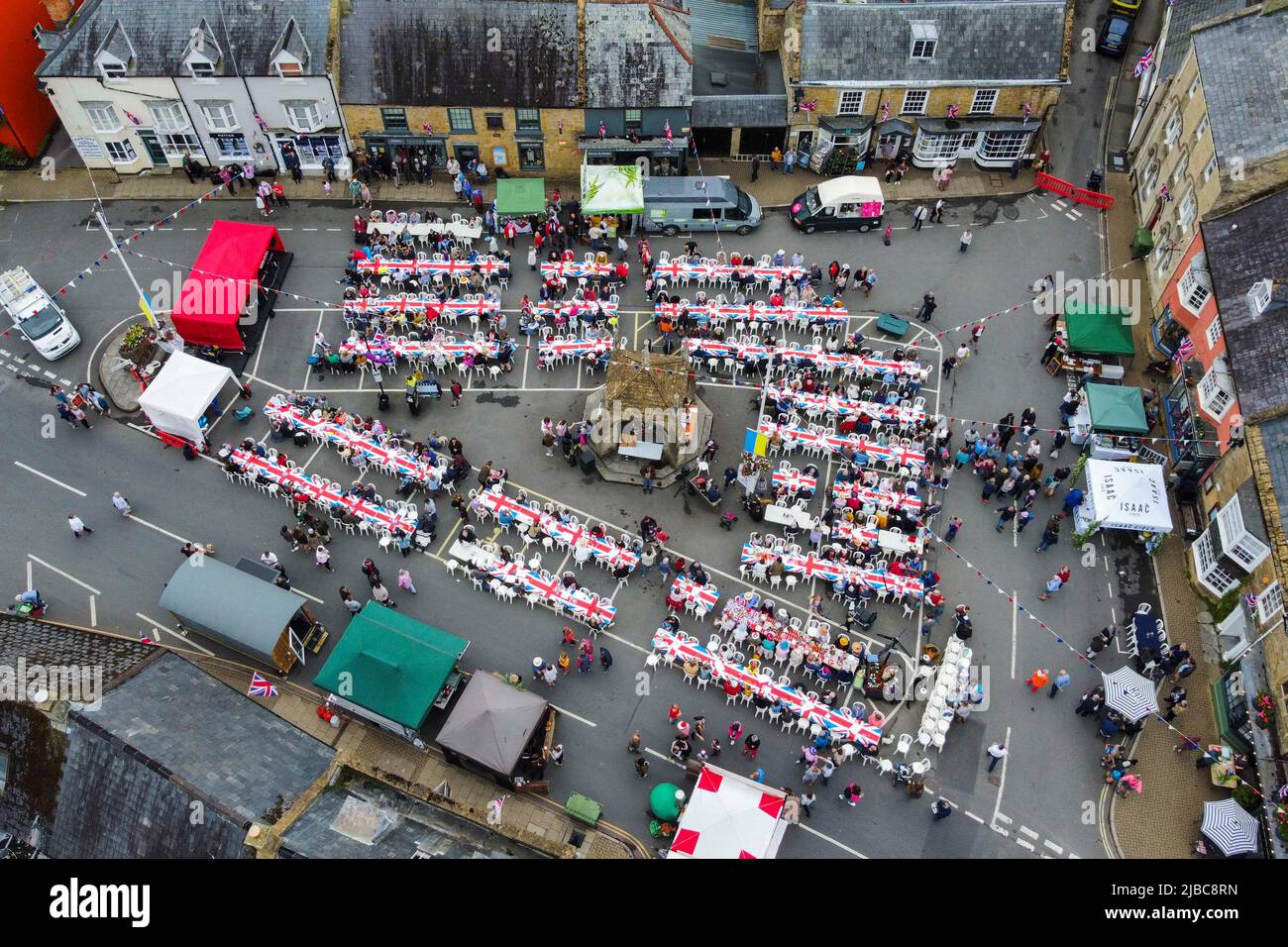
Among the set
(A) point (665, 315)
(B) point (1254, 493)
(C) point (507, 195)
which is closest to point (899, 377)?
(A) point (665, 315)

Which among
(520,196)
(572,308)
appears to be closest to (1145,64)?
(520,196)

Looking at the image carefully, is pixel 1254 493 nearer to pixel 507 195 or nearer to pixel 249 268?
pixel 507 195

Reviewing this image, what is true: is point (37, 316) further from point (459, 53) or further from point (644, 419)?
point (644, 419)

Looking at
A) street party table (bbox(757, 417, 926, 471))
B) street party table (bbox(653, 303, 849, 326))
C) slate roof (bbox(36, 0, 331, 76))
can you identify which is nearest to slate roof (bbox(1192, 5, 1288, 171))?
street party table (bbox(653, 303, 849, 326))

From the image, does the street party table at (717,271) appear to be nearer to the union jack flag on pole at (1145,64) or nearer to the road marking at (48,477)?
the union jack flag on pole at (1145,64)
